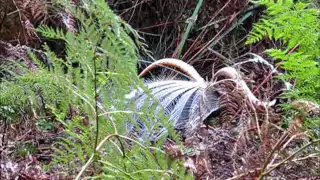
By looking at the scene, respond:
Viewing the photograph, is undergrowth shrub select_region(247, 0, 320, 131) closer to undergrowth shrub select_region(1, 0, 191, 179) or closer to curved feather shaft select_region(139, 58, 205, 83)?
undergrowth shrub select_region(1, 0, 191, 179)

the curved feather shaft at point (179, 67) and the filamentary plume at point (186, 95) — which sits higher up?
the filamentary plume at point (186, 95)

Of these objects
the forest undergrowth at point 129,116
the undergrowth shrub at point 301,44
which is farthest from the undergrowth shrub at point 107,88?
the undergrowth shrub at point 301,44

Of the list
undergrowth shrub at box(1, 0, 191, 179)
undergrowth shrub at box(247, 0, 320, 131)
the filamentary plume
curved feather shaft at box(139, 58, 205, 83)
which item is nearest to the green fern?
undergrowth shrub at box(247, 0, 320, 131)


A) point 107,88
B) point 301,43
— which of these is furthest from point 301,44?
point 107,88

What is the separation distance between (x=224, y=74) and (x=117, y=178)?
4.40 feet

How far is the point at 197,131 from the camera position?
4.98 ft

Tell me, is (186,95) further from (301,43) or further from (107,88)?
(107,88)

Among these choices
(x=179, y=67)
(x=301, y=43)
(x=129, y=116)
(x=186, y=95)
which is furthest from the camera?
(x=179, y=67)

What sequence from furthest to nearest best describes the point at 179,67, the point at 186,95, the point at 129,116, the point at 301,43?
the point at 179,67, the point at 186,95, the point at 301,43, the point at 129,116

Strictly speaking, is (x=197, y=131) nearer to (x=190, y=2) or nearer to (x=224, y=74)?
(x=224, y=74)

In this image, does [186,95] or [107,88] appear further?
[186,95]

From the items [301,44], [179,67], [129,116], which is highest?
[129,116]

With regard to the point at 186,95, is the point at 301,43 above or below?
above

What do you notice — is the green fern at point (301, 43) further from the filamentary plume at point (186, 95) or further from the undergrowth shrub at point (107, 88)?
the undergrowth shrub at point (107, 88)
